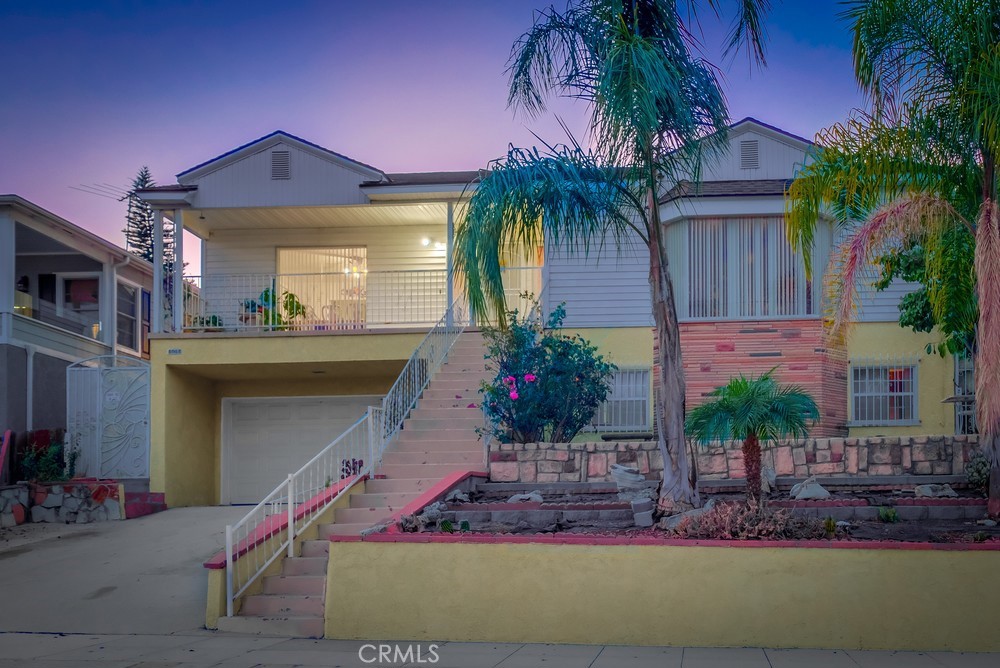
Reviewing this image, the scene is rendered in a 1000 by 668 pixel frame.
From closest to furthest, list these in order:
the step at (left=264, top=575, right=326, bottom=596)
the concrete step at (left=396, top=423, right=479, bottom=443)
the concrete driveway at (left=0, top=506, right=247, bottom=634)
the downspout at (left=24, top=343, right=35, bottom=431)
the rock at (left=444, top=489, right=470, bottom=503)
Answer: the concrete driveway at (left=0, top=506, right=247, bottom=634)
the step at (left=264, top=575, right=326, bottom=596)
the rock at (left=444, top=489, right=470, bottom=503)
the concrete step at (left=396, top=423, right=479, bottom=443)
the downspout at (left=24, top=343, right=35, bottom=431)

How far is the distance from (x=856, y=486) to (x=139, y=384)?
11879 mm

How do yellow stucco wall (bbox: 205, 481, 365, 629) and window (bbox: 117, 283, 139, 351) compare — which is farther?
window (bbox: 117, 283, 139, 351)

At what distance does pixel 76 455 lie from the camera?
17.4 metres

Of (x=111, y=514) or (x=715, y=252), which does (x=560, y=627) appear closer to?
(x=715, y=252)

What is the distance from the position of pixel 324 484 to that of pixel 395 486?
1.54 m

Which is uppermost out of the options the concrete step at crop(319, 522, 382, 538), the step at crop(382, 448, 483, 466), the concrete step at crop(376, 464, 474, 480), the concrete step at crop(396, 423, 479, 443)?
the concrete step at crop(396, 423, 479, 443)

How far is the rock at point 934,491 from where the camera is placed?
11.5m

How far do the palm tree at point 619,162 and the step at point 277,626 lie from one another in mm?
Answer: 3481

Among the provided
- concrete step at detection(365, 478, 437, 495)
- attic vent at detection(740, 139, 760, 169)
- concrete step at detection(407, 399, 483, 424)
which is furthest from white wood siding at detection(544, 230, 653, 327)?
concrete step at detection(365, 478, 437, 495)

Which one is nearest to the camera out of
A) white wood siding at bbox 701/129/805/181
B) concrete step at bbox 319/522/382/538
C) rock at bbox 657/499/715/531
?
rock at bbox 657/499/715/531

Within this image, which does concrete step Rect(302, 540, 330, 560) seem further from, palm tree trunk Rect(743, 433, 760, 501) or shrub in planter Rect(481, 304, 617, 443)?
palm tree trunk Rect(743, 433, 760, 501)

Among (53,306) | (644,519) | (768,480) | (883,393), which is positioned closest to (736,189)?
(883,393)

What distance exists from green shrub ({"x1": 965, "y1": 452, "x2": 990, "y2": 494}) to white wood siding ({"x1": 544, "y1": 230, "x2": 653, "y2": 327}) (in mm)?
6572

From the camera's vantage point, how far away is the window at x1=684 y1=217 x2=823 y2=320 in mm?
16234
